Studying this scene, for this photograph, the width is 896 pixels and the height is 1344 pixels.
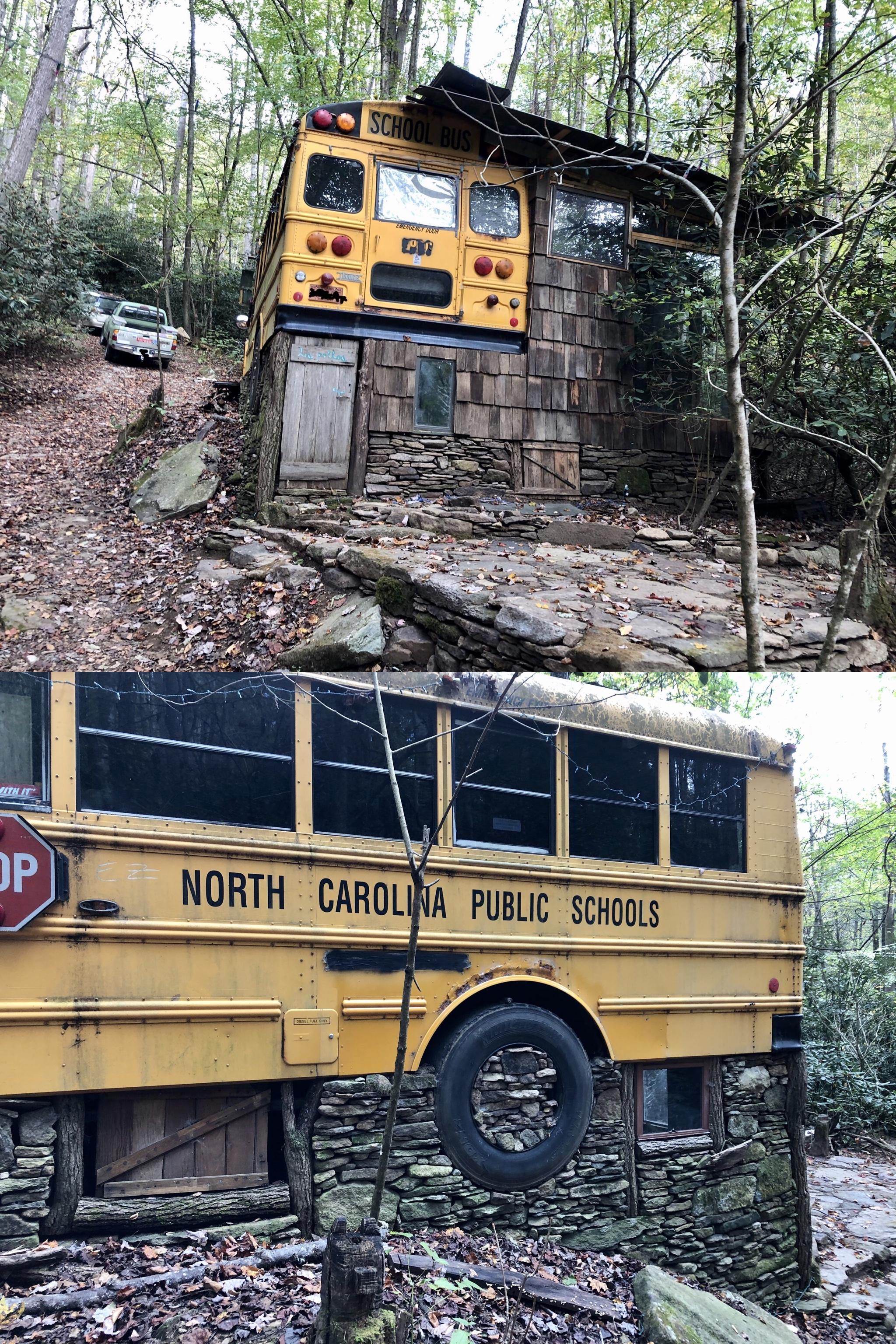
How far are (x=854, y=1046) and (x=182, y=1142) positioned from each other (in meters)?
7.65

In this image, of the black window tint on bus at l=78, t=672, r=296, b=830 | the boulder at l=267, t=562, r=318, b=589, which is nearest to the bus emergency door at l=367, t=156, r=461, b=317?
the boulder at l=267, t=562, r=318, b=589

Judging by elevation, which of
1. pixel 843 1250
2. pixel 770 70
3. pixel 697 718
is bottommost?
pixel 843 1250

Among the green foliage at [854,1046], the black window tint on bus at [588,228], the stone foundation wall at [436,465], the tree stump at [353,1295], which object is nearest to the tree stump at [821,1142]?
the green foliage at [854,1046]

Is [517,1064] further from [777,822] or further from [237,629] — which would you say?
[237,629]

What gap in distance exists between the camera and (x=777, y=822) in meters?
5.47

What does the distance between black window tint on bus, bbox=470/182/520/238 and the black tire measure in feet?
25.7

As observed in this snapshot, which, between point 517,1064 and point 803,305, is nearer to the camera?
point 517,1064

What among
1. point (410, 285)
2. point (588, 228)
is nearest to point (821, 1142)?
point (410, 285)

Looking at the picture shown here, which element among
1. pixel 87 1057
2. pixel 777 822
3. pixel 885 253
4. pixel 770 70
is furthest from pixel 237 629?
pixel 885 253

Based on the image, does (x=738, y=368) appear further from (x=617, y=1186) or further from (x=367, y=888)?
(x=617, y=1186)

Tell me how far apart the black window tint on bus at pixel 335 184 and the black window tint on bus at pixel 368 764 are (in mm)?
6451

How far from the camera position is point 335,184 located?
8.42 meters

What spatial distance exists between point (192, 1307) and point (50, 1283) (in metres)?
0.52

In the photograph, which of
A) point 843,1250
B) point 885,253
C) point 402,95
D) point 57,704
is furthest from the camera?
point 402,95
